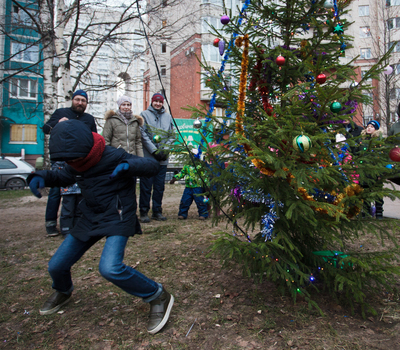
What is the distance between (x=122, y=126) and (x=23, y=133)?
997 inches

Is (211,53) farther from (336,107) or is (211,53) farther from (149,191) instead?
(336,107)

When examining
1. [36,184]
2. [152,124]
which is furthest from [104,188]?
[152,124]

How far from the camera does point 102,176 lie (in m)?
2.57

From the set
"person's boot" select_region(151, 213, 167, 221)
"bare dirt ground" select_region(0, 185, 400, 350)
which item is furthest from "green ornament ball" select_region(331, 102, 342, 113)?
"person's boot" select_region(151, 213, 167, 221)

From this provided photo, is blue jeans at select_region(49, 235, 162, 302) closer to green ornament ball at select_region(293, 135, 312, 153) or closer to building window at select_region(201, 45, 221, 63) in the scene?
green ornament ball at select_region(293, 135, 312, 153)

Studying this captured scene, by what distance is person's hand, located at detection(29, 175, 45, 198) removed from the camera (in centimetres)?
241

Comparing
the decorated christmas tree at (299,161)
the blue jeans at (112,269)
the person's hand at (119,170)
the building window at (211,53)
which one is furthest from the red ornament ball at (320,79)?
the building window at (211,53)

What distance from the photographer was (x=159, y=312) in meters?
2.41

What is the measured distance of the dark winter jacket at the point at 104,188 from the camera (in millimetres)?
2471

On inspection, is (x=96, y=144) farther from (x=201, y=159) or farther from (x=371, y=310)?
(x=371, y=310)

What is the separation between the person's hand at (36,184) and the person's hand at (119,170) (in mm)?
578

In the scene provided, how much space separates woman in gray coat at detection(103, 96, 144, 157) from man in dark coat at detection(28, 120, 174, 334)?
8.12 ft

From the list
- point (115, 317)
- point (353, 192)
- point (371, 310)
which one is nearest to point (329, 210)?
point (353, 192)

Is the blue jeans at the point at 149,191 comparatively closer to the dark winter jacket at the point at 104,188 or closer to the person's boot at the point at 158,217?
the person's boot at the point at 158,217
